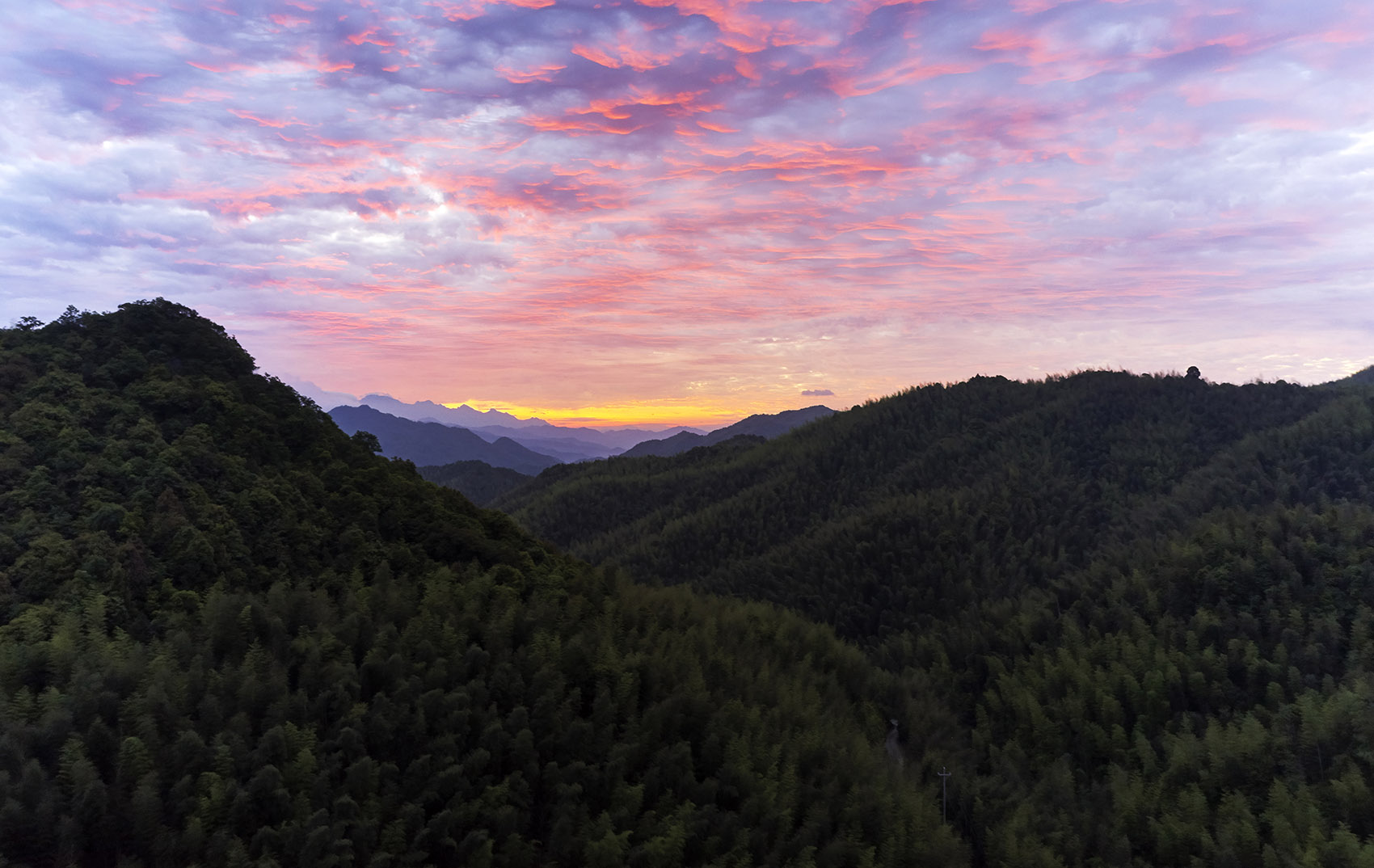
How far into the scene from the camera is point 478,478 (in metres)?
172

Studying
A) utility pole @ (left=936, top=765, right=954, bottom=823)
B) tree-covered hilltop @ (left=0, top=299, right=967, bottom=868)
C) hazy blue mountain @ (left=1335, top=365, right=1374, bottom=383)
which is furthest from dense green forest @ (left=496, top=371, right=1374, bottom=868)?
hazy blue mountain @ (left=1335, top=365, right=1374, bottom=383)

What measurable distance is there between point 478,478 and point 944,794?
161 m

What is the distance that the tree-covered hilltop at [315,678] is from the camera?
13508mm

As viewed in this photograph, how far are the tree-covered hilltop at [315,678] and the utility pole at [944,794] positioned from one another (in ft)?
3.73

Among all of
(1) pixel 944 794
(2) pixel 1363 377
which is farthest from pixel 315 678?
(2) pixel 1363 377

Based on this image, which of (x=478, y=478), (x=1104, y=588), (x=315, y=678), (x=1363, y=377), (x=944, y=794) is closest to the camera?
(x=315, y=678)

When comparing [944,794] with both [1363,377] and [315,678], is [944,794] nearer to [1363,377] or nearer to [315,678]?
[315,678]

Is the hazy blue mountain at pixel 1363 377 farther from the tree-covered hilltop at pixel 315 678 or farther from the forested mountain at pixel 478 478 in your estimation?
the forested mountain at pixel 478 478

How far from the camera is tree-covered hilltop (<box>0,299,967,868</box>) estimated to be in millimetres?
13508

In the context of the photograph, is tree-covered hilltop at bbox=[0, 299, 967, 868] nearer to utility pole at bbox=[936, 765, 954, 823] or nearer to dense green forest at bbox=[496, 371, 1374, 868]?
utility pole at bbox=[936, 765, 954, 823]

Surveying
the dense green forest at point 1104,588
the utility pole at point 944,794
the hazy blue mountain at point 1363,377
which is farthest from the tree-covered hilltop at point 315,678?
the hazy blue mountain at point 1363,377

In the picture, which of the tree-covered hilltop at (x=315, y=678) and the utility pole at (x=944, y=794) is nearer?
the tree-covered hilltop at (x=315, y=678)

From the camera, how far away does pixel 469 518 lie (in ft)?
92.6

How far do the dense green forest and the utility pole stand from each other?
360 mm
